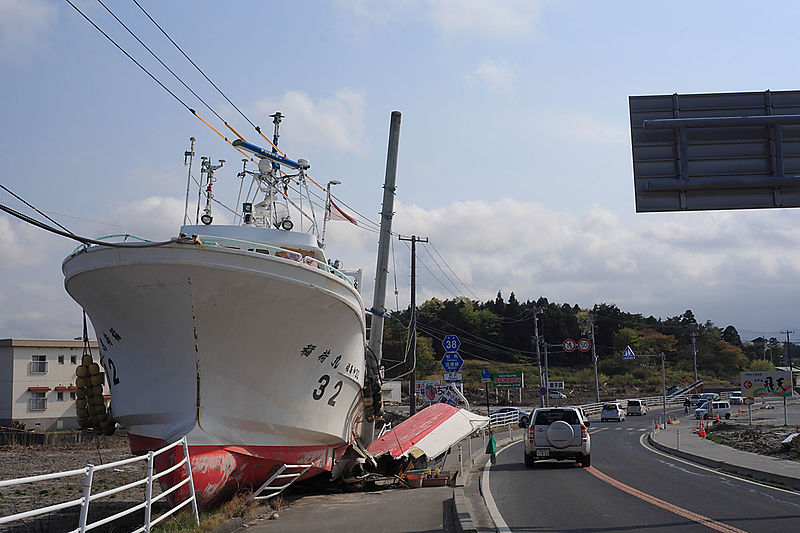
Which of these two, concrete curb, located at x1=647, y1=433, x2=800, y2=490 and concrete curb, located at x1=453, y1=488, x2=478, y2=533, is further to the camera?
concrete curb, located at x1=647, y1=433, x2=800, y2=490

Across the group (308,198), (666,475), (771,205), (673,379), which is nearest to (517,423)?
(666,475)

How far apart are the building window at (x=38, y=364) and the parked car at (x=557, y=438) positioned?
95.4 ft

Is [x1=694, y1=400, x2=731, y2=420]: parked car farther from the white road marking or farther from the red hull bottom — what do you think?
the red hull bottom

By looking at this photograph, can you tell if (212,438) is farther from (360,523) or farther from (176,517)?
(360,523)

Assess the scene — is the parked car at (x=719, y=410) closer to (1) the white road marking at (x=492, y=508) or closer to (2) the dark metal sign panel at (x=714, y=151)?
(1) the white road marking at (x=492, y=508)

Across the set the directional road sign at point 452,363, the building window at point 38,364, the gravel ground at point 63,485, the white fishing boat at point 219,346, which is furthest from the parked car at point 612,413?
the white fishing boat at point 219,346

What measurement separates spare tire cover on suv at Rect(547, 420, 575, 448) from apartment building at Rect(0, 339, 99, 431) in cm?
2896

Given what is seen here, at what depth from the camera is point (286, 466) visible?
40.6 feet

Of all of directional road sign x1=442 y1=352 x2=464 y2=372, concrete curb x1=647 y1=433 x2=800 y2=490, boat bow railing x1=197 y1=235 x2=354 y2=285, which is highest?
boat bow railing x1=197 y1=235 x2=354 y2=285

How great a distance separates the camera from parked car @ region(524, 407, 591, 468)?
62.1ft

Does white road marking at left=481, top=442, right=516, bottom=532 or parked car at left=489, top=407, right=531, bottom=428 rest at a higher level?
white road marking at left=481, top=442, right=516, bottom=532

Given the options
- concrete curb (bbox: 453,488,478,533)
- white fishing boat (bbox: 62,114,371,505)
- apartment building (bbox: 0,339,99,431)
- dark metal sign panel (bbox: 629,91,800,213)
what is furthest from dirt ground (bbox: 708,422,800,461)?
apartment building (bbox: 0,339,99,431)

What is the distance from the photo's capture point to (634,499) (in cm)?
1264

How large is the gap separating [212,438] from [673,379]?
90846mm
